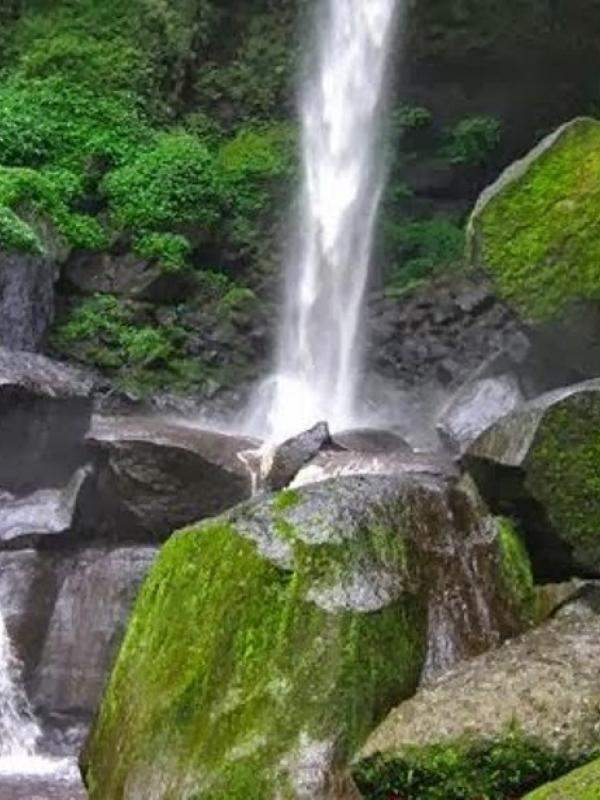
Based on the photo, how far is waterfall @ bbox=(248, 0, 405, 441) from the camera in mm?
15438

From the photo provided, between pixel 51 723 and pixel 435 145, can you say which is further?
pixel 435 145

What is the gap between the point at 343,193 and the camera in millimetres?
17500

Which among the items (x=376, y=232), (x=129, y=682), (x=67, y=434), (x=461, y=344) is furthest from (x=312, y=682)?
(x=376, y=232)

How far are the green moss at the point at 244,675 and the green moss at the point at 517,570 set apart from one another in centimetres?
87

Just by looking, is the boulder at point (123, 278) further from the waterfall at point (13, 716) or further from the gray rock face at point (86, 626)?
the waterfall at point (13, 716)

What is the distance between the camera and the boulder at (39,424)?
1096 cm

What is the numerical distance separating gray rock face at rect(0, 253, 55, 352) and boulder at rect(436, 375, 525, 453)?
213 inches

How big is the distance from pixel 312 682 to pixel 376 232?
12692mm

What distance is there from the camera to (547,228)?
31.4ft

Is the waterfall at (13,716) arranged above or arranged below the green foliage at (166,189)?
below

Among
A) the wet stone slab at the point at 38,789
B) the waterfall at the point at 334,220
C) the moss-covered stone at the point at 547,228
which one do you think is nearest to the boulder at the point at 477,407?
the moss-covered stone at the point at 547,228

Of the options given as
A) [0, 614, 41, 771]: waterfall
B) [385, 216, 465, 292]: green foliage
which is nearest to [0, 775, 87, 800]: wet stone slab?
[0, 614, 41, 771]: waterfall

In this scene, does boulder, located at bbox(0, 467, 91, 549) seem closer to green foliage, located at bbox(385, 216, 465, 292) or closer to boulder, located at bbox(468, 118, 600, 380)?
boulder, located at bbox(468, 118, 600, 380)

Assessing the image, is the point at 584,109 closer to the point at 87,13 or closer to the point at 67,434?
the point at 87,13
